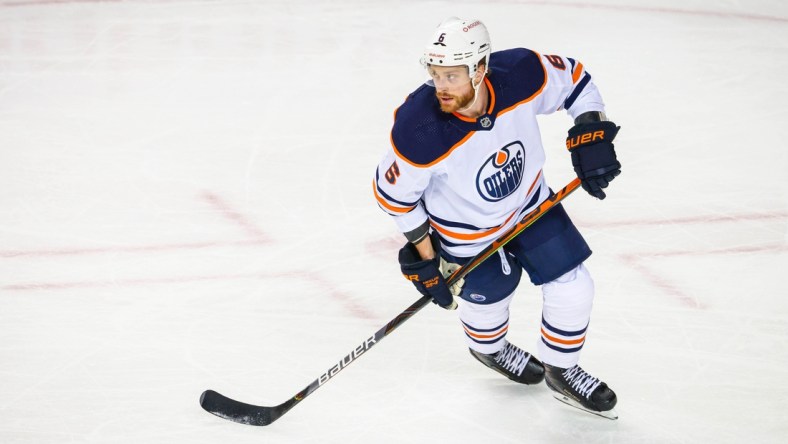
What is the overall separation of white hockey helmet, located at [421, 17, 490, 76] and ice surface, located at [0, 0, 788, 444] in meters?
1.01

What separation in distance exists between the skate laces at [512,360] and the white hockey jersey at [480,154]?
0.38 meters

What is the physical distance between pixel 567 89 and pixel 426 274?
596mm

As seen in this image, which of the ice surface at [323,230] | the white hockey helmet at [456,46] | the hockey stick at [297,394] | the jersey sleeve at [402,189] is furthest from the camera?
the ice surface at [323,230]

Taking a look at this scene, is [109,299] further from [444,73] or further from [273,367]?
[444,73]

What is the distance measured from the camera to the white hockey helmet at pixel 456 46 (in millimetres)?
2309

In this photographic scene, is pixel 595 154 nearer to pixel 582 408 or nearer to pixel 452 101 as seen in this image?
pixel 452 101

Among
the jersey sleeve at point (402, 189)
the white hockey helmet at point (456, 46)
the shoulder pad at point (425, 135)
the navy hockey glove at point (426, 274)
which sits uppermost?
the white hockey helmet at point (456, 46)

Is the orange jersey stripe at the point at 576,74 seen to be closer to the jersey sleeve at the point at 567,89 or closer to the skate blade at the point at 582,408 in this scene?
the jersey sleeve at the point at 567,89

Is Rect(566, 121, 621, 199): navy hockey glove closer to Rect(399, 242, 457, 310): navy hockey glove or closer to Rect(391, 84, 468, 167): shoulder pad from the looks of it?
Rect(391, 84, 468, 167): shoulder pad

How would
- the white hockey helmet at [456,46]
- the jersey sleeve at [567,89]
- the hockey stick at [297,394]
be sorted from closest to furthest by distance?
1. the white hockey helmet at [456,46]
2. the jersey sleeve at [567,89]
3. the hockey stick at [297,394]

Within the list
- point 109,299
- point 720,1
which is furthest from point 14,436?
point 720,1

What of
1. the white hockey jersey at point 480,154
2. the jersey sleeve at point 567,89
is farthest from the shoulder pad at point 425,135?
the jersey sleeve at point 567,89

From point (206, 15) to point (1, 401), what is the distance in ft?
11.0

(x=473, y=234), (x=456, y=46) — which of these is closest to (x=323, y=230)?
(x=473, y=234)
